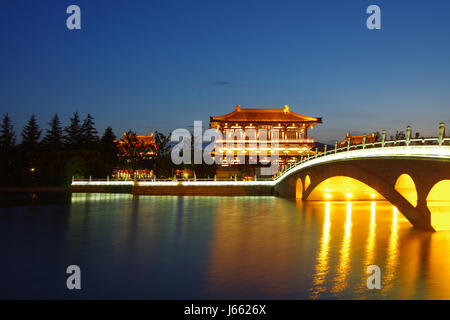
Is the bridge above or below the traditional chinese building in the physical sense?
below

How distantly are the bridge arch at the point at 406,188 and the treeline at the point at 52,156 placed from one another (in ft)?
152

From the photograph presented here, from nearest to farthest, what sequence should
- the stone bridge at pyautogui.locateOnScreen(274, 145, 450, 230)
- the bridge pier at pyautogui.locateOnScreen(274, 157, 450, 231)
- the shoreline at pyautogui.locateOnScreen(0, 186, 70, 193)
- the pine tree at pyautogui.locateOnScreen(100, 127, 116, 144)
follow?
1. the stone bridge at pyautogui.locateOnScreen(274, 145, 450, 230)
2. the bridge pier at pyautogui.locateOnScreen(274, 157, 450, 231)
3. the shoreline at pyautogui.locateOnScreen(0, 186, 70, 193)
4. the pine tree at pyautogui.locateOnScreen(100, 127, 116, 144)

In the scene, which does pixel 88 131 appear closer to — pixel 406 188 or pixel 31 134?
pixel 31 134

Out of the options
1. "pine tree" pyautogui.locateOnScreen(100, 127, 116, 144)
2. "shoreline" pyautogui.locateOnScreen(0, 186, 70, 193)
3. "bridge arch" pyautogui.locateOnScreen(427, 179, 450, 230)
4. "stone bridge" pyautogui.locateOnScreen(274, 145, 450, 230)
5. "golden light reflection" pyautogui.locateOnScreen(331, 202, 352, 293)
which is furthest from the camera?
"pine tree" pyautogui.locateOnScreen(100, 127, 116, 144)

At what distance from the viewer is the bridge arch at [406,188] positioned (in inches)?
787

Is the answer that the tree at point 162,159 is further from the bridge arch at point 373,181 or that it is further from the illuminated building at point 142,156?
the bridge arch at point 373,181

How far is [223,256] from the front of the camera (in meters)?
16.7

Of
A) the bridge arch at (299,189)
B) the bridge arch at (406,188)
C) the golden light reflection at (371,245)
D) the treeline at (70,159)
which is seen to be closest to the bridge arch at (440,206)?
the bridge arch at (406,188)

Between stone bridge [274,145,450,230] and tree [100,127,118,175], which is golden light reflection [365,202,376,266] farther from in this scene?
tree [100,127,118,175]

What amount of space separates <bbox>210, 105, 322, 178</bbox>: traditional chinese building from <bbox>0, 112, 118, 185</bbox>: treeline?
682 inches

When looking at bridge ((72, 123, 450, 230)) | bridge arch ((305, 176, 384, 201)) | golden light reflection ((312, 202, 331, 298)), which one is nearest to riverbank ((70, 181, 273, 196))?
bridge ((72, 123, 450, 230))

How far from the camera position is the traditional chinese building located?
6362 cm

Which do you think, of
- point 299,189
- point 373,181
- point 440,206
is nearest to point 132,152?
point 299,189

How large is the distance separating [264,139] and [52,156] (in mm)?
31167
